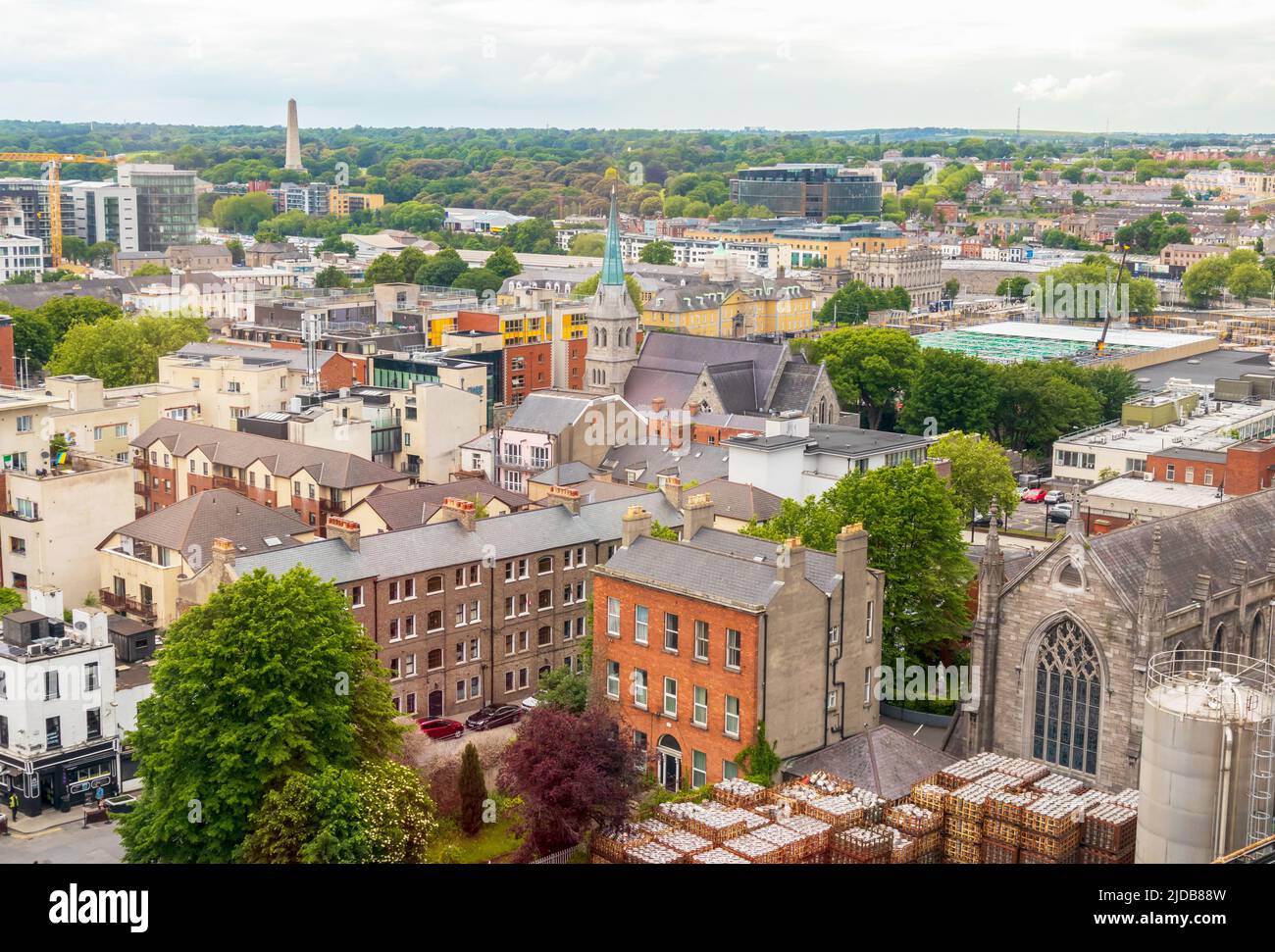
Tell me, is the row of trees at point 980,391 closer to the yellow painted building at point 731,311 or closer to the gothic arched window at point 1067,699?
the yellow painted building at point 731,311

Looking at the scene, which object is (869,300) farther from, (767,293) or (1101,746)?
(1101,746)

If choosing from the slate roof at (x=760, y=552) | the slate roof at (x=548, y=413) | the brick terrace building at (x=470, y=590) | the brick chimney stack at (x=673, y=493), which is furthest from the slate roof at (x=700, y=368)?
the slate roof at (x=760, y=552)

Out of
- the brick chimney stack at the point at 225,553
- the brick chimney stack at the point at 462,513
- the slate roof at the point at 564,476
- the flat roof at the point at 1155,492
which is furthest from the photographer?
the slate roof at the point at 564,476

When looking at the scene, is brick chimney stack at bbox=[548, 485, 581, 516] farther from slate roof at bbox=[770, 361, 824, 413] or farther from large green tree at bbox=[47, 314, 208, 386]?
large green tree at bbox=[47, 314, 208, 386]

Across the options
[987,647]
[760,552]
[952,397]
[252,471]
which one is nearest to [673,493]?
[760,552]

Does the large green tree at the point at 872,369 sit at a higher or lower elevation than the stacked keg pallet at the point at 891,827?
higher

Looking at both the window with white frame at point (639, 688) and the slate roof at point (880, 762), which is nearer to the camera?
the slate roof at point (880, 762)

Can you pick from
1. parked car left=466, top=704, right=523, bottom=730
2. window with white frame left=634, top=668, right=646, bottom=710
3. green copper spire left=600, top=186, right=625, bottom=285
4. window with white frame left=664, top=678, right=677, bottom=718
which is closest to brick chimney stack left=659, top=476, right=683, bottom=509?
parked car left=466, top=704, right=523, bottom=730
